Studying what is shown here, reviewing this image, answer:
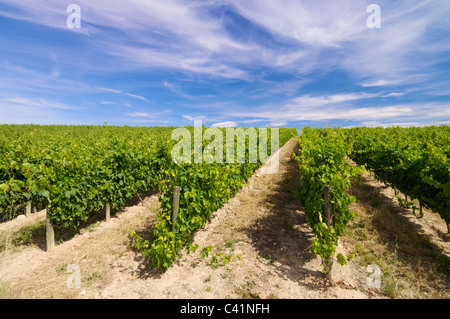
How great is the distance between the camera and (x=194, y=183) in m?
5.41

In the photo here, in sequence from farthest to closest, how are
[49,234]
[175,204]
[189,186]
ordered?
[49,234] < [189,186] < [175,204]

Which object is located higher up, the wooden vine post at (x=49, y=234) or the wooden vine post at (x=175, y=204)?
the wooden vine post at (x=175, y=204)

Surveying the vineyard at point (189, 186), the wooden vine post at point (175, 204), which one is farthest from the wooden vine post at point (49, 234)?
the wooden vine post at point (175, 204)

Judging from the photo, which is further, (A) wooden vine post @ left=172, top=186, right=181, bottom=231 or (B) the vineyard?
(A) wooden vine post @ left=172, top=186, right=181, bottom=231

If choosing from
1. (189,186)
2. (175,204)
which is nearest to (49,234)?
A: (175,204)

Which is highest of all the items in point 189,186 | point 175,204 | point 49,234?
point 189,186

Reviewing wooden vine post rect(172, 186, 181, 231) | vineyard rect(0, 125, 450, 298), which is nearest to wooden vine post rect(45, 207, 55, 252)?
vineyard rect(0, 125, 450, 298)

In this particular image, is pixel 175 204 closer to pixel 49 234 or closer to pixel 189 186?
pixel 189 186

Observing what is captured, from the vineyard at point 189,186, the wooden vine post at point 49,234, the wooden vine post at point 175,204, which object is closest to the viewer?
the vineyard at point 189,186

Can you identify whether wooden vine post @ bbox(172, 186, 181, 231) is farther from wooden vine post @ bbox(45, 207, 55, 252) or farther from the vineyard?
wooden vine post @ bbox(45, 207, 55, 252)

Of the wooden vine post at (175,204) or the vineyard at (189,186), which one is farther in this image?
the wooden vine post at (175,204)

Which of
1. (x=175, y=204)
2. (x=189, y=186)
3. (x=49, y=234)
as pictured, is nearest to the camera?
(x=175, y=204)

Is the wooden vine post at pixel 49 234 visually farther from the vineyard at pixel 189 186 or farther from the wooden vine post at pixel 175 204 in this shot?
the wooden vine post at pixel 175 204

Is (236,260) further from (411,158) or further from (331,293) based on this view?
(411,158)
